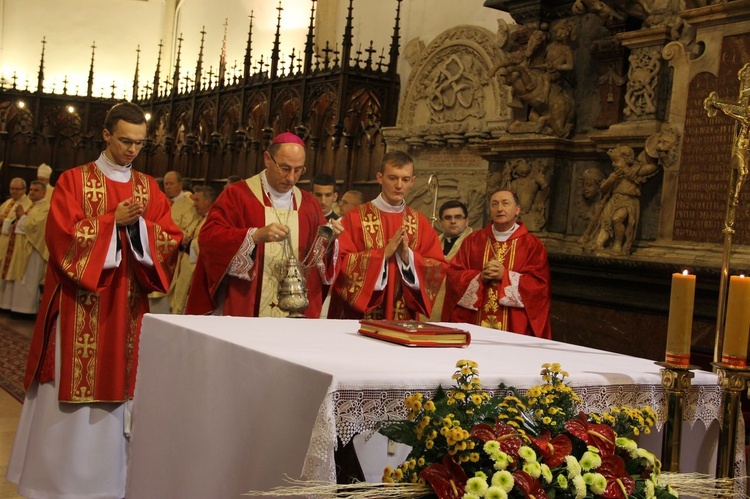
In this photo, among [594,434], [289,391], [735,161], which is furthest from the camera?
[735,161]

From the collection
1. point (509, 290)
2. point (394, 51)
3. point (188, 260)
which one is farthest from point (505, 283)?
point (394, 51)

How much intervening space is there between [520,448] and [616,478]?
253 millimetres

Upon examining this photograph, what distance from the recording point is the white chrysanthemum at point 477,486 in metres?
1.99

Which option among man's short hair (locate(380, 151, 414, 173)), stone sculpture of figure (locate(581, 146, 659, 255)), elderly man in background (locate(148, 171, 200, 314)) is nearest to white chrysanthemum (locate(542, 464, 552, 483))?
man's short hair (locate(380, 151, 414, 173))

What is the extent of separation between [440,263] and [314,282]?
29.9 inches

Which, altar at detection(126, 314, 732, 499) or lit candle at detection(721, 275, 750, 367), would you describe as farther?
lit candle at detection(721, 275, 750, 367)

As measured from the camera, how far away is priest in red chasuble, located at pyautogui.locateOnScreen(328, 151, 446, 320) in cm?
498

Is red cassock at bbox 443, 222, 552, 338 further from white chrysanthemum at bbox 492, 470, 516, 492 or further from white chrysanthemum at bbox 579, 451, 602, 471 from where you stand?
white chrysanthemum at bbox 492, 470, 516, 492

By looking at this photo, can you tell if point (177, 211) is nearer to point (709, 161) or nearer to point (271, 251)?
point (271, 251)

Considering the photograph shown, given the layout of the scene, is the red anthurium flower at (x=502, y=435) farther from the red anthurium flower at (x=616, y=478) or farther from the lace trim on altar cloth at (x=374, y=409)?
the lace trim on altar cloth at (x=374, y=409)

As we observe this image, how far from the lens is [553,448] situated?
2139mm

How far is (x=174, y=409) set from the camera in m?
3.27

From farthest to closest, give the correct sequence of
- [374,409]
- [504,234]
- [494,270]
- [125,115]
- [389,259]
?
[504,234] → [494,270] → [389,259] → [125,115] → [374,409]

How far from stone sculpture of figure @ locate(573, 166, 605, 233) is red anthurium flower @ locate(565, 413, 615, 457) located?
17.1 ft
